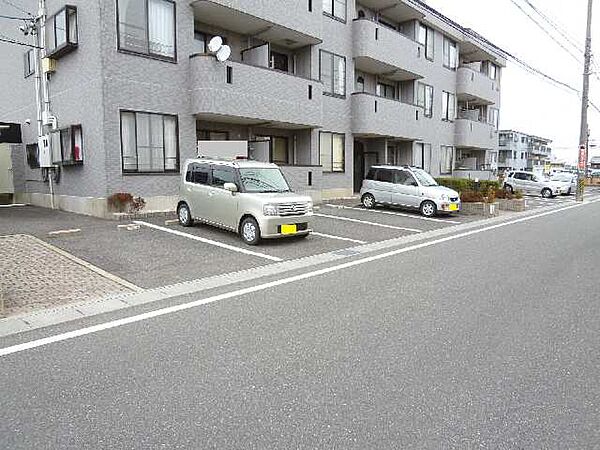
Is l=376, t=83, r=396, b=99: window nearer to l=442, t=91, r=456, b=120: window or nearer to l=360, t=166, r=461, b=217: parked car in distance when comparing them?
l=442, t=91, r=456, b=120: window

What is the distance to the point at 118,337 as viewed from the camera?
4.36 meters

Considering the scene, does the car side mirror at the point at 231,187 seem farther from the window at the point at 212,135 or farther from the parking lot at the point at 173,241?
the window at the point at 212,135

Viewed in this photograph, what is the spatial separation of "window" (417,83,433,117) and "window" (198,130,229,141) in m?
12.7

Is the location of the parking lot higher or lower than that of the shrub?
lower

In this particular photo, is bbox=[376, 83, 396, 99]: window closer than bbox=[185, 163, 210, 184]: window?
No

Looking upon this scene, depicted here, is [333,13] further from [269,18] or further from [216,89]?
[216,89]

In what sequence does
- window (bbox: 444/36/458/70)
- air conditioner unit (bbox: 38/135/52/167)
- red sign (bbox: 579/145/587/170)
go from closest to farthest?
1. air conditioner unit (bbox: 38/135/52/167)
2. red sign (bbox: 579/145/587/170)
3. window (bbox: 444/36/458/70)

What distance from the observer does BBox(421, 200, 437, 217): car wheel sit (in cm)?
1499

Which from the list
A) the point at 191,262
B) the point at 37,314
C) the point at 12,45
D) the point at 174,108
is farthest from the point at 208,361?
the point at 12,45

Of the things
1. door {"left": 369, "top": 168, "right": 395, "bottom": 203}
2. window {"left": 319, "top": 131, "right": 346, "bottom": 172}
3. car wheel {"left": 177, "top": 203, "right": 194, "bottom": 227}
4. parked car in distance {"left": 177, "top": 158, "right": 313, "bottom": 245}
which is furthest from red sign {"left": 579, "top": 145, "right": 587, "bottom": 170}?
car wheel {"left": 177, "top": 203, "right": 194, "bottom": 227}

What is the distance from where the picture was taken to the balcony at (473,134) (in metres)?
27.5

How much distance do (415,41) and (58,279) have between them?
20.8m

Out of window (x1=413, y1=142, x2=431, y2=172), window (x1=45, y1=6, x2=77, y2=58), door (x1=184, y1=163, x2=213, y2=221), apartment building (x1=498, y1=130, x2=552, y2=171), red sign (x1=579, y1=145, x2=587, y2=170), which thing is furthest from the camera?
apartment building (x1=498, y1=130, x2=552, y2=171)

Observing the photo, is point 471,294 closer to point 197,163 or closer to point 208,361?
point 208,361
